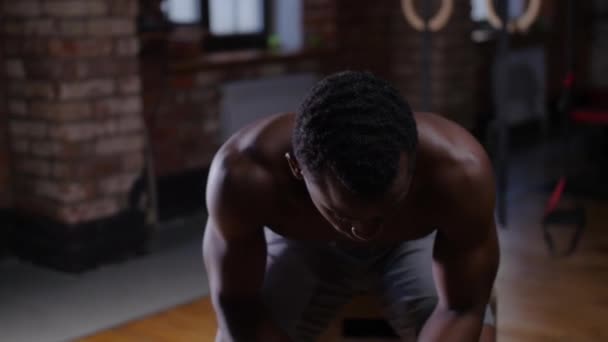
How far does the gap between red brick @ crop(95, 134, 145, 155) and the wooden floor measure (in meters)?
0.70

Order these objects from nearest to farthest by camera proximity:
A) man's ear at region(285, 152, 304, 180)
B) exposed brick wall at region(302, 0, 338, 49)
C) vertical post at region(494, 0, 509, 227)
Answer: man's ear at region(285, 152, 304, 180), vertical post at region(494, 0, 509, 227), exposed brick wall at region(302, 0, 338, 49)

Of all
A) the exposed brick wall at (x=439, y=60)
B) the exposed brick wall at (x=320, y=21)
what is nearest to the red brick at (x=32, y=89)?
the exposed brick wall at (x=320, y=21)

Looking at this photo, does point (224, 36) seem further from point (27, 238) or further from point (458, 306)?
point (458, 306)

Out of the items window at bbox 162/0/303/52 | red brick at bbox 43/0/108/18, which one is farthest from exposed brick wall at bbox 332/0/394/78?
red brick at bbox 43/0/108/18

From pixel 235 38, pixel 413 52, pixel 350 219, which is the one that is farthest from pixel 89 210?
pixel 413 52

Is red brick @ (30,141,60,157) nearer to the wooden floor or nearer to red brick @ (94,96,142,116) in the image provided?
red brick @ (94,96,142,116)

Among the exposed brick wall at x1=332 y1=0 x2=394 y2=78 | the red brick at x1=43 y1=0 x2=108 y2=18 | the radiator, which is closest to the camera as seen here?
the red brick at x1=43 y1=0 x2=108 y2=18

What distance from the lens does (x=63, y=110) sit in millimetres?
2857

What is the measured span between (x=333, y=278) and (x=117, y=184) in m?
1.63

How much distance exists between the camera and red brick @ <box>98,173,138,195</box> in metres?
3.02

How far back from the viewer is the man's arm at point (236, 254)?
1.37 meters

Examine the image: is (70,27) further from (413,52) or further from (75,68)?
(413,52)

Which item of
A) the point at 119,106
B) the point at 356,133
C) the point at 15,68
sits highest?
the point at 356,133

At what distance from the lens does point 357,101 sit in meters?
1.17
